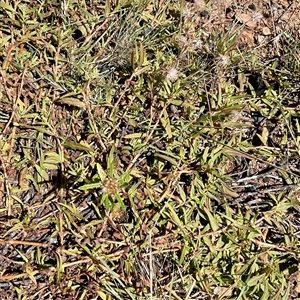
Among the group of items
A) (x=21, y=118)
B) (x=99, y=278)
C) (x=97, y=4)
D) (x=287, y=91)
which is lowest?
(x=99, y=278)

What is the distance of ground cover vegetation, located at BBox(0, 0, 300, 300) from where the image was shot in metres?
2.23

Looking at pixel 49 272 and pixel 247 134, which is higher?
pixel 247 134

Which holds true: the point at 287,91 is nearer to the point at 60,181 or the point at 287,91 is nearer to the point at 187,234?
the point at 187,234

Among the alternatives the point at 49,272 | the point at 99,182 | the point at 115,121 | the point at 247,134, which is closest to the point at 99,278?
the point at 49,272

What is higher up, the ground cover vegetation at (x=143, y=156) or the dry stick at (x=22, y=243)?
the ground cover vegetation at (x=143, y=156)

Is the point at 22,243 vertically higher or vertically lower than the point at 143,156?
lower

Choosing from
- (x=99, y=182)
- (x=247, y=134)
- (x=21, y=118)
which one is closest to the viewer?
(x=99, y=182)

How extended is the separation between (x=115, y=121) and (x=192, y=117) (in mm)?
333

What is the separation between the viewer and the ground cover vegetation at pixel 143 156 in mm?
2229

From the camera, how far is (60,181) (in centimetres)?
229

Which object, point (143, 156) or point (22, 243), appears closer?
point (22, 243)

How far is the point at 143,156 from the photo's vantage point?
2.37 m

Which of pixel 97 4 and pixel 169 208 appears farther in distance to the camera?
pixel 97 4

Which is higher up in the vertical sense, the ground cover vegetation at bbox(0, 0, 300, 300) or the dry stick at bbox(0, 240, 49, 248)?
the ground cover vegetation at bbox(0, 0, 300, 300)
